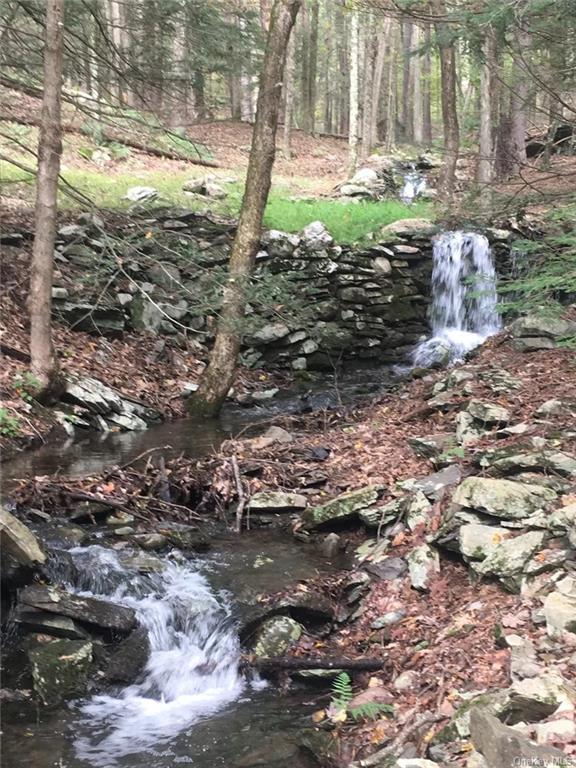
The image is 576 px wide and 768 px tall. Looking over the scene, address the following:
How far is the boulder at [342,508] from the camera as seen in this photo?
18.9 feet

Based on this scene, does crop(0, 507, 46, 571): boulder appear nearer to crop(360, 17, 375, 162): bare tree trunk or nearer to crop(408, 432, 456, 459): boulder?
crop(408, 432, 456, 459): boulder

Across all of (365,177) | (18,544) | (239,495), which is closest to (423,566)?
(239,495)

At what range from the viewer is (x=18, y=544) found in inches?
175

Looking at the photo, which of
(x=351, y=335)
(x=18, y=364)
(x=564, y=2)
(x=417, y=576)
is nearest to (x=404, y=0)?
(x=564, y=2)

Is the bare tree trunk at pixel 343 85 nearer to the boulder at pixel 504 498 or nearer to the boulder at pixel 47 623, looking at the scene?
the boulder at pixel 504 498

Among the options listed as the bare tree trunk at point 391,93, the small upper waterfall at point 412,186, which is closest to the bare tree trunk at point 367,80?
the bare tree trunk at point 391,93

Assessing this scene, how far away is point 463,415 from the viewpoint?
6574 mm

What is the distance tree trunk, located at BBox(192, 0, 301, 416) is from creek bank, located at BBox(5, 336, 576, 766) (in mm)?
1936

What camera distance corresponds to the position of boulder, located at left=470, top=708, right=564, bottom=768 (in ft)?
7.34

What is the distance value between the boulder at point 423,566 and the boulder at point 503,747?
1.88m

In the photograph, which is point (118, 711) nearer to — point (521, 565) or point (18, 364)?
point (521, 565)

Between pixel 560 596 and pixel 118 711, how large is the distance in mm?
2635

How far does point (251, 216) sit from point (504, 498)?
19.7 feet

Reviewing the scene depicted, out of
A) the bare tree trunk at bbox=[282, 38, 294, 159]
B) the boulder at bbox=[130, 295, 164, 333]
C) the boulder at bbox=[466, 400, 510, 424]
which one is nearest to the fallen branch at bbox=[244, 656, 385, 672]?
the boulder at bbox=[466, 400, 510, 424]
